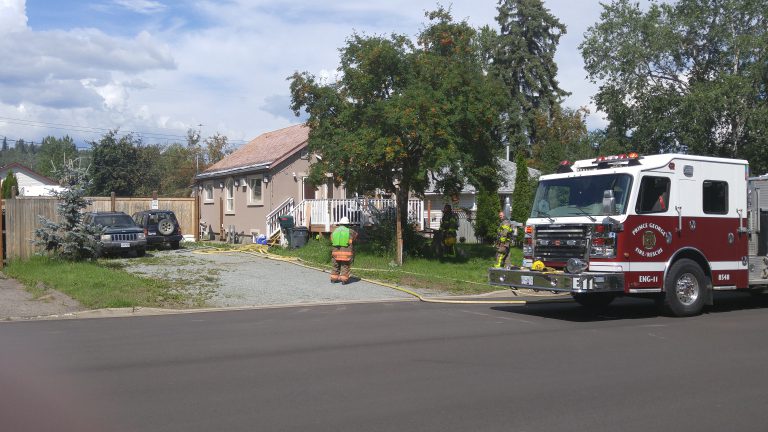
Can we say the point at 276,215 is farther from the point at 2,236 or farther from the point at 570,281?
the point at 570,281

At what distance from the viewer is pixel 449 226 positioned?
2289 centimetres

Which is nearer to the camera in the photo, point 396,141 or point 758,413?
point 758,413

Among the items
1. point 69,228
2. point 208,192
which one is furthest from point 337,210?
point 208,192

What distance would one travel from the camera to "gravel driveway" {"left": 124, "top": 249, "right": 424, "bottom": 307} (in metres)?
15.4

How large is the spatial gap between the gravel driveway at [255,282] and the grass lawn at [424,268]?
117 cm

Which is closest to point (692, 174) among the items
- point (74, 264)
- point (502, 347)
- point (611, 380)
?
point (502, 347)

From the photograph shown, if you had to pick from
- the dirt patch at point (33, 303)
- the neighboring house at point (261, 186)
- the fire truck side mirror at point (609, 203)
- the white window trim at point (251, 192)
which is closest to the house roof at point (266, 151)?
the neighboring house at point (261, 186)

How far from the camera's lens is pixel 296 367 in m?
8.27

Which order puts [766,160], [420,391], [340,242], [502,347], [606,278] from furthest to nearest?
1. [766,160]
2. [340,242]
3. [606,278]
4. [502,347]
5. [420,391]

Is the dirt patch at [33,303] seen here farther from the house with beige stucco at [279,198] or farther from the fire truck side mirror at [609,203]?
the house with beige stucco at [279,198]

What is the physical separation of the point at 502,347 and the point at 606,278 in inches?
121

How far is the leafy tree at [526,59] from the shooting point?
164 feet

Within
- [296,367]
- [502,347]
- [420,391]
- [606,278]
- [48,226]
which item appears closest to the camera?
[420,391]

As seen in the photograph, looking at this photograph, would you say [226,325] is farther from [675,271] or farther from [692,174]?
[692,174]
